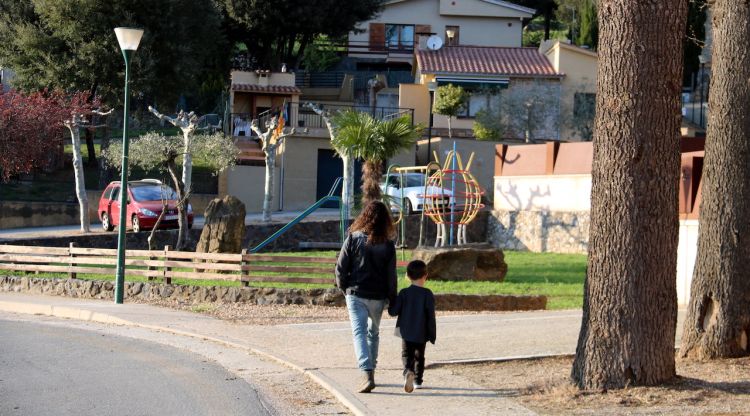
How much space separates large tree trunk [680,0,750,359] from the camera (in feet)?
38.9

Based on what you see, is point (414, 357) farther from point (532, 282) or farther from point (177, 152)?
point (177, 152)

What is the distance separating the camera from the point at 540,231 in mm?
32469

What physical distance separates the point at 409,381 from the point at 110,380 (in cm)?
347

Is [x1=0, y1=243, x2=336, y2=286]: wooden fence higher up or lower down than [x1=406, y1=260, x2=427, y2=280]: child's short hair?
lower down

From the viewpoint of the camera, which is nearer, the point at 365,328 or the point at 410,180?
the point at 365,328

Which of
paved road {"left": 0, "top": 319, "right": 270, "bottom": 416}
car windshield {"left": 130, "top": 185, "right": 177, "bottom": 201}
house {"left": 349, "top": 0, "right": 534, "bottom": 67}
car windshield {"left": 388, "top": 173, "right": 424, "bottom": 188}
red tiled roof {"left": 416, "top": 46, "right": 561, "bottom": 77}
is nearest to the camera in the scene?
paved road {"left": 0, "top": 319, "right": 270, "bottom": 416}

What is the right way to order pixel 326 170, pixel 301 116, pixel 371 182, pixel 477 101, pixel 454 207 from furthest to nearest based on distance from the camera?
pixel 477 101
pixel 301 116
pixel 326 170
pixel 454 207
pixel 371 182

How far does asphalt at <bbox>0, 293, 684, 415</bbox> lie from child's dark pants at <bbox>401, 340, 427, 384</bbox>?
0.67 feet

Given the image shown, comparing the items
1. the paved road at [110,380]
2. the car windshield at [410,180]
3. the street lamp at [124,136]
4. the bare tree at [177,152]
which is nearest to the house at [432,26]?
the bare tree at [177,152]

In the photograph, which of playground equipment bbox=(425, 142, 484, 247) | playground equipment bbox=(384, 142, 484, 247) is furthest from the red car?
playground equipment bbox=(425, 142, 484, 247)

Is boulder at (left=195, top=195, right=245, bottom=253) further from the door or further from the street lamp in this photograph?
the door

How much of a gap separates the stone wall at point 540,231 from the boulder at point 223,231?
1008 centimetres

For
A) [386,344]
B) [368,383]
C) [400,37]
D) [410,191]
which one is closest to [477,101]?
[410,191]

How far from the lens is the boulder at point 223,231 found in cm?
2581
